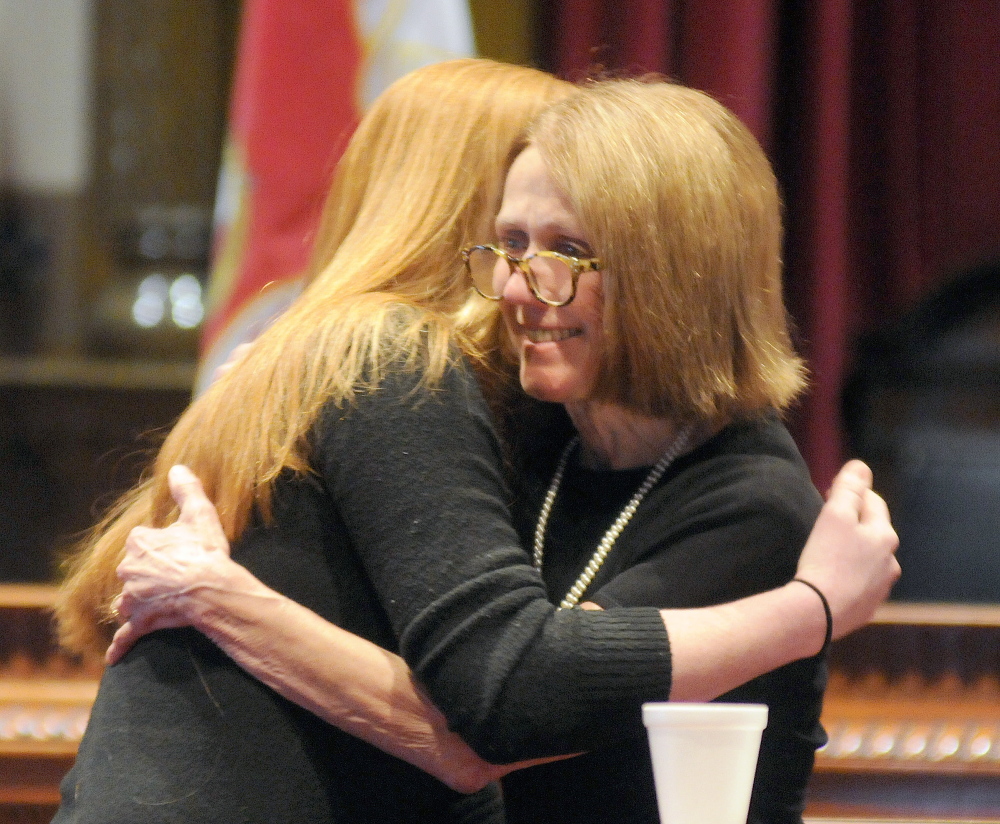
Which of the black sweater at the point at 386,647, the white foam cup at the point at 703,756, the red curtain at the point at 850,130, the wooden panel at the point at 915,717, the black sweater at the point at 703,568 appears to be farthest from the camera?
the red curtain at the point at 850,130

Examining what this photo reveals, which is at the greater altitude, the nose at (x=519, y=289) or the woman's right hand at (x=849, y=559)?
the nose at (x=519, y=289)

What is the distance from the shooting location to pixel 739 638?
84 centimetres

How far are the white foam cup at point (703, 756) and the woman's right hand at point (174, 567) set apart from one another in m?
0.36

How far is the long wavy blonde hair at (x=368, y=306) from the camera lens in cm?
87

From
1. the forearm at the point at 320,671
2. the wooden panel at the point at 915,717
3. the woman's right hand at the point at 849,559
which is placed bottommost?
the wooden panel at the point at 915,717

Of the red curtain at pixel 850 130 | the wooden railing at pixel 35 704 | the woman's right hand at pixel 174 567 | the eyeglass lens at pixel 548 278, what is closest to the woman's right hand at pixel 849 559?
the eyeglass lens at pixel 548 278

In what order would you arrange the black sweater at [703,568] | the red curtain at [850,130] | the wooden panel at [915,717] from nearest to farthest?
the black sweater at [703,568]
the wooden panel at [915,717]
the red curtain at [850,130]

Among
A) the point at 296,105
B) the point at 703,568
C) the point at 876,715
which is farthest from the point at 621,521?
the point at 296,105

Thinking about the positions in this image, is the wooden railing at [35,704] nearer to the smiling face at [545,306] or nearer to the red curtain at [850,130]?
the smiling face at [545,306]

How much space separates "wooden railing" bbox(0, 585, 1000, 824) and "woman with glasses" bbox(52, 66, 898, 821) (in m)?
0.54

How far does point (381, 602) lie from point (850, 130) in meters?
1.09

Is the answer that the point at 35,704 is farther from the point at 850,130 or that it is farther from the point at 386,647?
the point at 850,130

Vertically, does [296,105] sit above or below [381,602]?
above

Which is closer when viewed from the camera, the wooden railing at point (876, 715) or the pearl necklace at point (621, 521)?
the pearl necklace at point (621, 521)
